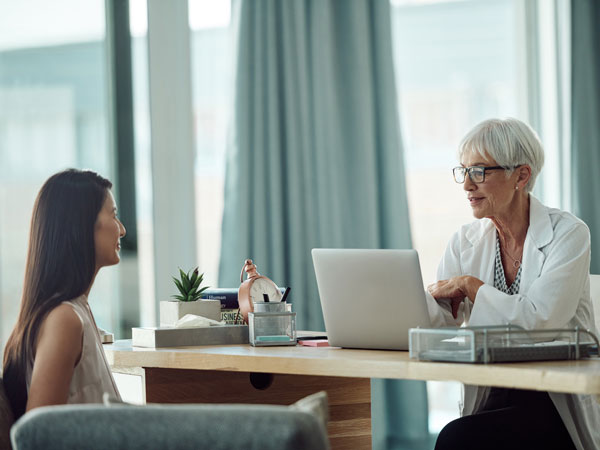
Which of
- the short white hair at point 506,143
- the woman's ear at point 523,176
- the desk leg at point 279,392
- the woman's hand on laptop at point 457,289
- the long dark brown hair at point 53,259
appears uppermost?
the short white hair at point 506,143

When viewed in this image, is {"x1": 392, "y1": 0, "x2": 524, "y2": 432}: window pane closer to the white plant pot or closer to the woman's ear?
the woman's ear

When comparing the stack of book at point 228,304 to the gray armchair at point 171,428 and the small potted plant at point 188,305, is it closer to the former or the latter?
the small potted plant at point 188,305

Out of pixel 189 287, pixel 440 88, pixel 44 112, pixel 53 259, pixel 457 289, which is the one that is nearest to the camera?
pixel 53 259

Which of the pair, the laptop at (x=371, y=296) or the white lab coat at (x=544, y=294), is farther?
the white lab coat at (x=544, y=294)

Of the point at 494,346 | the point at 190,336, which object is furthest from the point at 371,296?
the point at 190,336

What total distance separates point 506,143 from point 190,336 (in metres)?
1.01

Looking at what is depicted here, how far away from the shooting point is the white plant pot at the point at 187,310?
2143 millimetres

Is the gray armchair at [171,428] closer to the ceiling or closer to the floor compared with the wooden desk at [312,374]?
closer to the ceiling

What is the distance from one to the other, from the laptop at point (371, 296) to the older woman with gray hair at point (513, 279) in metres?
Answer: 0.24

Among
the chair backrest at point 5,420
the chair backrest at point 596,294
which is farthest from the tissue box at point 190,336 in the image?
the chair backrest at point 596,294

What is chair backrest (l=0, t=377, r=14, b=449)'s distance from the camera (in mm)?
1520

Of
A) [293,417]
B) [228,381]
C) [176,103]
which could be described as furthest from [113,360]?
[176,103]

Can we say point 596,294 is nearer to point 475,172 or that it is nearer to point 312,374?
point 475,172

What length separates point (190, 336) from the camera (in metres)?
2.03
